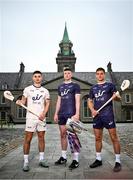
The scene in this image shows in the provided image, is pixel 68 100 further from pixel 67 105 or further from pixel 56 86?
A: pixel 56 86

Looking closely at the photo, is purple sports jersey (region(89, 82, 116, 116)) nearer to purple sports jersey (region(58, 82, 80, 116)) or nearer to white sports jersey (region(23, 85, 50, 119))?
purple sports jersey (region(58, 82, 80, 116))

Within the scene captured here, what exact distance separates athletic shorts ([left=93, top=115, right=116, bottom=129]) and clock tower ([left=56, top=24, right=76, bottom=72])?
193 feet

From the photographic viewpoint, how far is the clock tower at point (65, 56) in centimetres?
6592

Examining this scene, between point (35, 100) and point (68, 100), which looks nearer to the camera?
point (35, 100)

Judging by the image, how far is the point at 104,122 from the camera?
6.00 m

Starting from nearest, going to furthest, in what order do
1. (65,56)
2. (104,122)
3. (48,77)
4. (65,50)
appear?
(104,122)
(48,77)
(65,56)
(65,50)

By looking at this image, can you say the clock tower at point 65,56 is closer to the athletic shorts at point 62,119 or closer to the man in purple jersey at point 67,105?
the man in purple jersey at point 67,105

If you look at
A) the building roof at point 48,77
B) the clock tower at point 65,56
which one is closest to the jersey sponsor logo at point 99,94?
the building roof at point 48,77

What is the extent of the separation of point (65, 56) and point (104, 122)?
61656mm

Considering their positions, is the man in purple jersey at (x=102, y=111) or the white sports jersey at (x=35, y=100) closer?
the man in purple jersey at (x=102, y=111)

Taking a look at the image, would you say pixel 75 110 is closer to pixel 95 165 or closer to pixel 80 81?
pixel 95 165

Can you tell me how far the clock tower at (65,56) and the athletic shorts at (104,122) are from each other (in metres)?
58.8

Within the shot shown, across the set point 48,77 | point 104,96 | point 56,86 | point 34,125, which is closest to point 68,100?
point 104,96

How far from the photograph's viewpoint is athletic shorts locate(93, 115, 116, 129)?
19.5 feet
